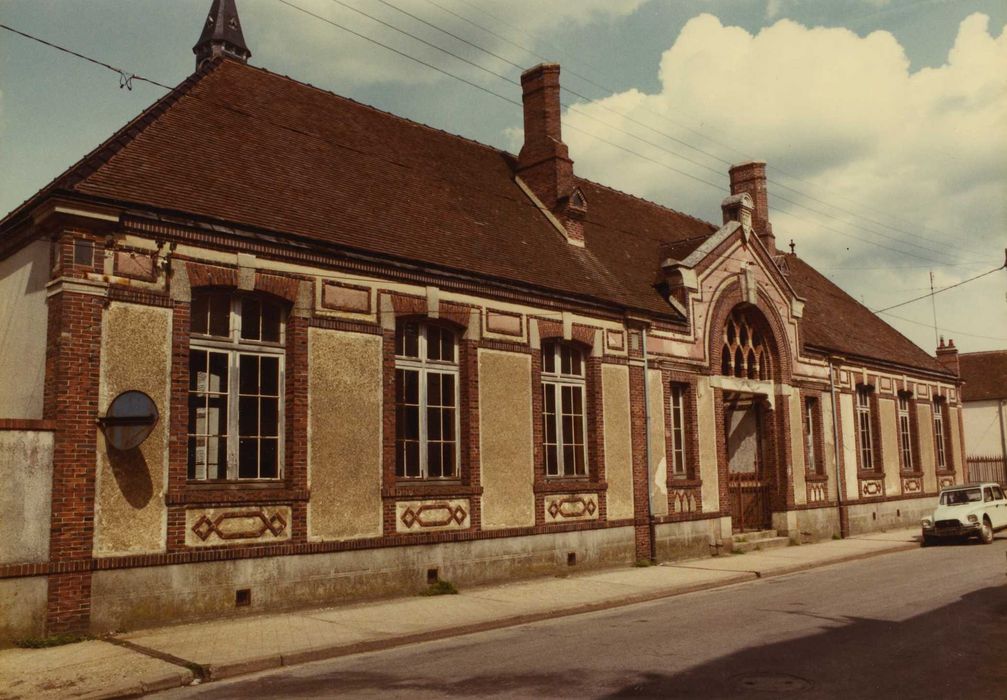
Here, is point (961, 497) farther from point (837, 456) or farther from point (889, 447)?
point (889, 447)

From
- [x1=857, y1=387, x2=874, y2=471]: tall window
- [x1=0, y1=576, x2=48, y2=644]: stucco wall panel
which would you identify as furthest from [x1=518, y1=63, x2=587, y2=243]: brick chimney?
[x1=0, y1=576, x2=48, y2=644]: stucco wall panel

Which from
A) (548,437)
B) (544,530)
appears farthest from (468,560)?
(548,437)

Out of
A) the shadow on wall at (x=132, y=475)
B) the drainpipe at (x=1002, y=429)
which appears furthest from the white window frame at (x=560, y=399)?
the drainpipe at (x=1002, y=429)

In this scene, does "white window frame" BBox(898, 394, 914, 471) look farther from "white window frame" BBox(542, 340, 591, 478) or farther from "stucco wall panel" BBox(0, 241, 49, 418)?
"stucco wall panel" BBox(0, 241, 49, 418)

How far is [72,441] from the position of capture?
1092 centimetres

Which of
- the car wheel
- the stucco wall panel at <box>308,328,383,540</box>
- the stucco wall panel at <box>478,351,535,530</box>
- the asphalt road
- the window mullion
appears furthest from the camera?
the car wheel

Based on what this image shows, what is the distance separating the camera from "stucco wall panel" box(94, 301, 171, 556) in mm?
11172

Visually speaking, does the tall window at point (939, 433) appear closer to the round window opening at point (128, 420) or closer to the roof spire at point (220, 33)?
the round window opening at point (128, 420)

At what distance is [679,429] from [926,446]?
15149mm

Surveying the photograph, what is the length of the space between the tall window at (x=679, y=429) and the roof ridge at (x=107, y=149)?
12.3 m

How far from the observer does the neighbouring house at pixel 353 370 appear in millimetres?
11250

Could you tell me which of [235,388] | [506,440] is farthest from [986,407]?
[235,388]

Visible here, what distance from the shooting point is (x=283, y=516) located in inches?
506

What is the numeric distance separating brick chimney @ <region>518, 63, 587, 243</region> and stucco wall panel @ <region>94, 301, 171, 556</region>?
1110 centimetres
